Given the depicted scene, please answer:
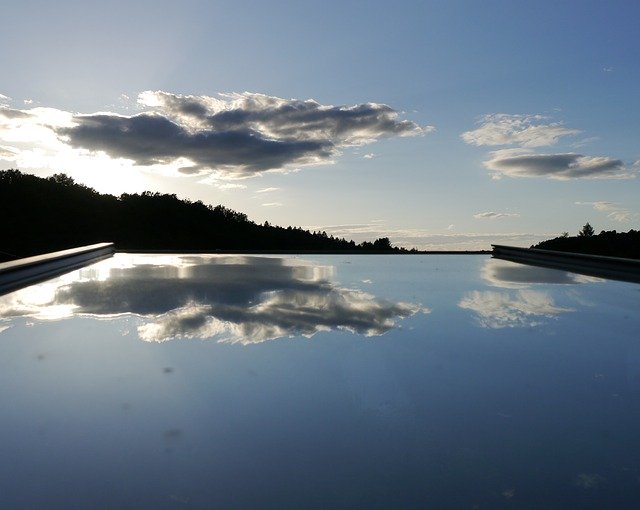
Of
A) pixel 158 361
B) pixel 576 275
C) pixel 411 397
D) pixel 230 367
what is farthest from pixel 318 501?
pixel 576 275

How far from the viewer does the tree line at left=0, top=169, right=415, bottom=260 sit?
39344 mm

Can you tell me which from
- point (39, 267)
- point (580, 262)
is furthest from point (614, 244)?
point (39, 267)

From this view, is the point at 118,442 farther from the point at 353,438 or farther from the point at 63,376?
the point at 63,376

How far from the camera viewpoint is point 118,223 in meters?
42.9

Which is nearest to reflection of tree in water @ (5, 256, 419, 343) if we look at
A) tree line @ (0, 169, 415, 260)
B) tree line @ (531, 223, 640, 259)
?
tree line @ (0, 169, 415, 260)

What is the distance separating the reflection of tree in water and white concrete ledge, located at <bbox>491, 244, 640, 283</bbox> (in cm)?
526

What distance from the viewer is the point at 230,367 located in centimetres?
370

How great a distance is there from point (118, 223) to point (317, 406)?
4275cm

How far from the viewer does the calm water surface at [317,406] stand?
83.1 inches

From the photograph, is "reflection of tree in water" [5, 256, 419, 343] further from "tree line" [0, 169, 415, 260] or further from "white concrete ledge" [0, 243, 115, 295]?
"tree line" [0, 169, 415, 260]

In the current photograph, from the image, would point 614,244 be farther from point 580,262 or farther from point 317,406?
point 317,406

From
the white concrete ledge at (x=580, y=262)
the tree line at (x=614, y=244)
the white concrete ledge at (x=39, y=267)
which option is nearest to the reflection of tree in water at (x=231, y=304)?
the white concrete ledge at (x=39, y=267)

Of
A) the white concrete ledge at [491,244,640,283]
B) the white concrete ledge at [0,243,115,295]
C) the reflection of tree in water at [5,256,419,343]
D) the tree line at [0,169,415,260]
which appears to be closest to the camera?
the reflection of tree in water at [5,256,419,343]

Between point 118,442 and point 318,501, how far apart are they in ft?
3.26
